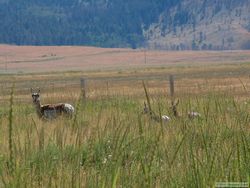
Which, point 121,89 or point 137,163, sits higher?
point 137,163

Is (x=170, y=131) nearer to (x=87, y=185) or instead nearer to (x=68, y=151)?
(x=68, y=151)

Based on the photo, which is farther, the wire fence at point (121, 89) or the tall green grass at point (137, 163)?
the wire fence at point (121, 89)

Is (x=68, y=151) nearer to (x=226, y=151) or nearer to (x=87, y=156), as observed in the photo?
(x=87, y=156)

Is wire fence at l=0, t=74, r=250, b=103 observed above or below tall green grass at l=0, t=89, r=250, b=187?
below

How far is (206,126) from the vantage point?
21.3 feet

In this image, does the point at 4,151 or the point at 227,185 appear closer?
the point at 227,185

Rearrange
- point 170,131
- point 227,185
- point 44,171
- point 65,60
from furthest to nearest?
point 65,60
point 170,131
point 44,171
point 227,185

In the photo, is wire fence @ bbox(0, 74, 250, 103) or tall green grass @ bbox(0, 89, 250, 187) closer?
tall green grass @ bbox(0, 89, 250, 187)

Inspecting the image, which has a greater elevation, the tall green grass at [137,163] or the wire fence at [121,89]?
the tall green grass at [137,163]

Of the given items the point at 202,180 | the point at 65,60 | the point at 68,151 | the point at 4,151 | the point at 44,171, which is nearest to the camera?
the point at 202,180

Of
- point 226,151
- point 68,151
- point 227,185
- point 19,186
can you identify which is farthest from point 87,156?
point 227,185

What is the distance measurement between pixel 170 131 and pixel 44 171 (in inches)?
89.4

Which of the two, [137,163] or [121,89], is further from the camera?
[121,89]

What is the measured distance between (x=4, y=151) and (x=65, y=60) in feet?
609
